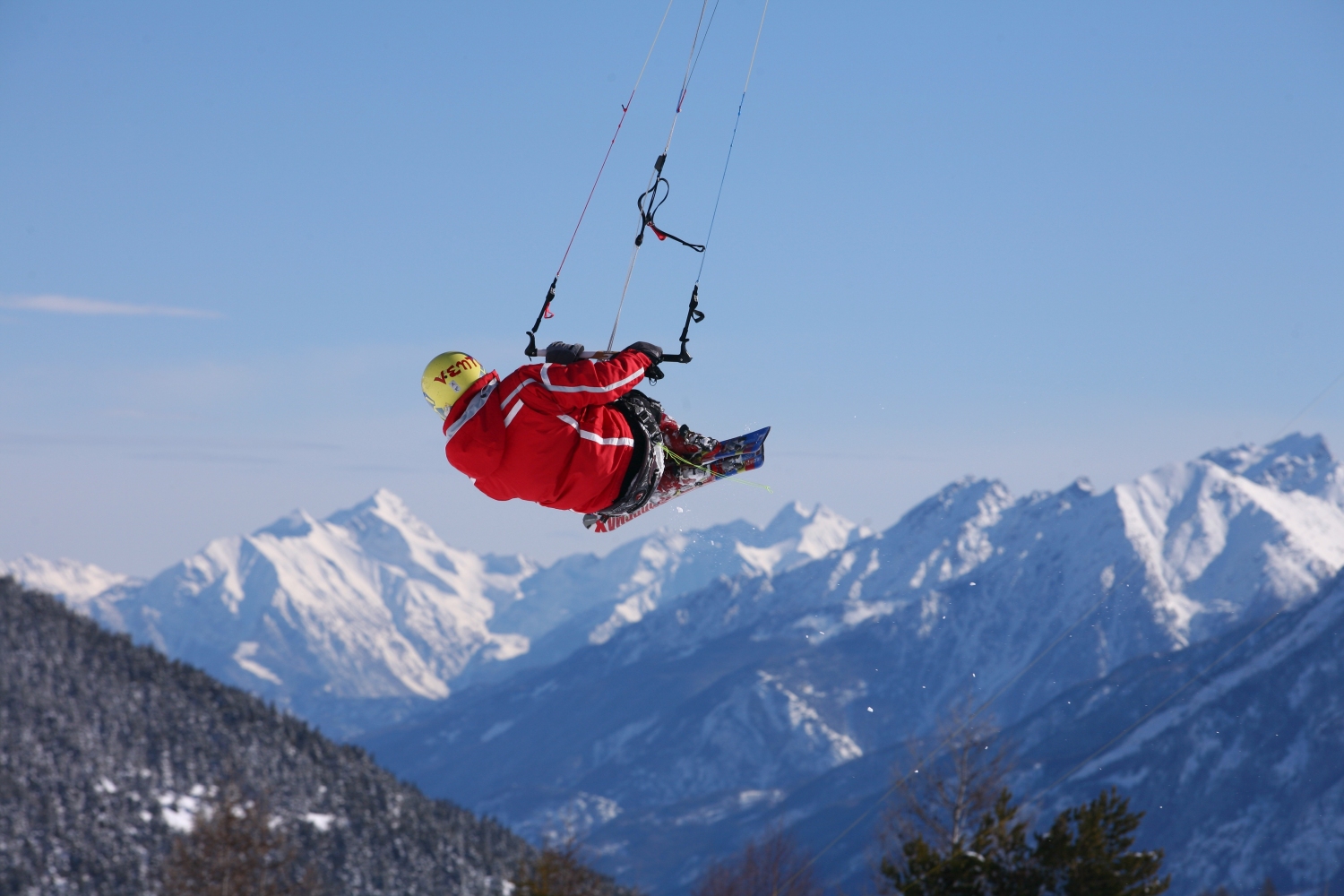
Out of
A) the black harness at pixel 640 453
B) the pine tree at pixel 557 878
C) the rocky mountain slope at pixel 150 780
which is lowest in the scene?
the black harness at pixel 640 453

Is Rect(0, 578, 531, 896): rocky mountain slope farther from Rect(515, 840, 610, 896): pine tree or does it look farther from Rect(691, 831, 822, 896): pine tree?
Rect(515, 840, 610, 896): pine tree

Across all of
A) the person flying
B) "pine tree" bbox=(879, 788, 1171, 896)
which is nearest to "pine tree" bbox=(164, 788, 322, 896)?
"pine tree" bbox=(879, 788, 1171, 896)

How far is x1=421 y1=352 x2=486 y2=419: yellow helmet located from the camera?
10.7 meters

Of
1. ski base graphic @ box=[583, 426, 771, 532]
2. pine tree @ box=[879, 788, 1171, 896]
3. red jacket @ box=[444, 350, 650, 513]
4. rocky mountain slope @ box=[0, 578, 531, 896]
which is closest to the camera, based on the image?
red jacket @ box=[444, 350, 650, 513]

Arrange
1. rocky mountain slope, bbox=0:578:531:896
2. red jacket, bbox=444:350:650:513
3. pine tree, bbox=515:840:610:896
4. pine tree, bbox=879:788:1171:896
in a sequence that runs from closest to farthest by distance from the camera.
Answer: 1. red jacket, bbox=444:350:650:513
2. pine tree, bbox=879:788:1171:896
3. pine tree, bbox=515:840:610:896
4. rocky mountain slope, bbox=0:578:531:896

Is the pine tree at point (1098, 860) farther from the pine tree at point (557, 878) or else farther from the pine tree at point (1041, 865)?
the pine tree at point (557, 878)

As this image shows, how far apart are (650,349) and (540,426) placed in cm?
130

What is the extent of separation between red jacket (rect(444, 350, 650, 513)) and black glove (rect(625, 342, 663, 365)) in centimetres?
9

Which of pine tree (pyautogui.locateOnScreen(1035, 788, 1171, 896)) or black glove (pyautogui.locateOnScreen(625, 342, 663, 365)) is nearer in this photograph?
black glove (pyautogui.locateOnScreen(625, 342, 663, 365))

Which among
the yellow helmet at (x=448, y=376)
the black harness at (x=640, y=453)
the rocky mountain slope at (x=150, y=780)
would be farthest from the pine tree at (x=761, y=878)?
the yellow helmet at (x=448, y=376)

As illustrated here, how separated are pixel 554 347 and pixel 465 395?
0.89m

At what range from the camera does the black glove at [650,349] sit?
11156 mm

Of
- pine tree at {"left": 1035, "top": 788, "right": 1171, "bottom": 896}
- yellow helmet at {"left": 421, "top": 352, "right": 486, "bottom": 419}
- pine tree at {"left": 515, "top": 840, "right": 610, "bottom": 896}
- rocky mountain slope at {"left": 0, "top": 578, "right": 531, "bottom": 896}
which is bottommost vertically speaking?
pine tree at {"left": 1035, "top": 788, "right": 1171, "bottom": 896}

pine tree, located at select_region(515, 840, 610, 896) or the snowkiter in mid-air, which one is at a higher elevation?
pine tree, located at select_region(515, 840, 610, 896)
